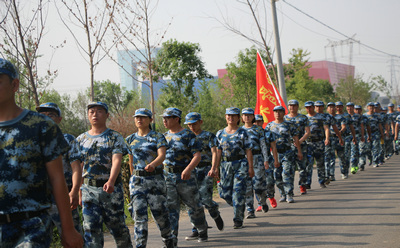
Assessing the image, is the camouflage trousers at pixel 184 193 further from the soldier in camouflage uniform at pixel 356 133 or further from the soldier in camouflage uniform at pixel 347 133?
the soldier in camouflage uniform at pixel 356 133

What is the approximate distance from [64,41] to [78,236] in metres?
9.29

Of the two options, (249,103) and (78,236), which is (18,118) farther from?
(249,103)

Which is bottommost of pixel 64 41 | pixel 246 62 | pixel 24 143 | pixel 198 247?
pixel 198 247

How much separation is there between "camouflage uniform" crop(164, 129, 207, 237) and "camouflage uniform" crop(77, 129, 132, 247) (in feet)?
5.20

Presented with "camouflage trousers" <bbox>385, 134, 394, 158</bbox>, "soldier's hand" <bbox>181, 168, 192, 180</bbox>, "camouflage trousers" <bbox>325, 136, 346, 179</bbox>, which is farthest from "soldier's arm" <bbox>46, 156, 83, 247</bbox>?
"camouflage trousers" <bbox>385, 134, 394, 158</bbox>

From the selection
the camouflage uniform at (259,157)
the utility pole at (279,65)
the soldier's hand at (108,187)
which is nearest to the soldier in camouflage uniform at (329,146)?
the utility pole at (279,65)

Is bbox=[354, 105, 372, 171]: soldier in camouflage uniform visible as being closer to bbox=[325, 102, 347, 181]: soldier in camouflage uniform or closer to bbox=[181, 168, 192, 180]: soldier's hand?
bbox=[325, 102, 347, 181]: soldier in camouflage uniform

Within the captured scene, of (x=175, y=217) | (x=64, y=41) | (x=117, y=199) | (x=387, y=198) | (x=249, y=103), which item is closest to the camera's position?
(x=117, y=199)

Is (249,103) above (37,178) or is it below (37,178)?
above

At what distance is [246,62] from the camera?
29578 millimetres

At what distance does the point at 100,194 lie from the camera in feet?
19.3

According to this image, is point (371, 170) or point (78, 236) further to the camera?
point (371, 170)

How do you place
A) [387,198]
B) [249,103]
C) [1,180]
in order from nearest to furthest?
[1,180] → [387,198] → [249,103]

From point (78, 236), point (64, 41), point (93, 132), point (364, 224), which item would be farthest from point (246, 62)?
point (78, 236)
